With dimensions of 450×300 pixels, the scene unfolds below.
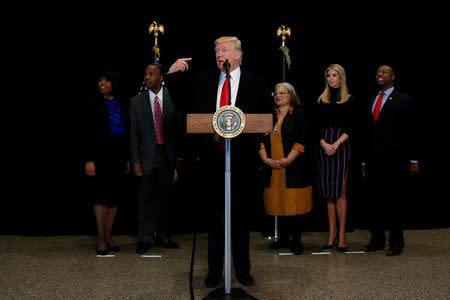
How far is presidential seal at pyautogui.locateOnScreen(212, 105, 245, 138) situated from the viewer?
7.36ft

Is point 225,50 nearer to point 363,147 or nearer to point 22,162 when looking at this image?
point 363,147

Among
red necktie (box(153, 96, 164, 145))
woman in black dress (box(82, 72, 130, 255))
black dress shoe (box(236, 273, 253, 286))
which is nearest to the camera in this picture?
black dress shoe (box(236, 273, 253, 286))

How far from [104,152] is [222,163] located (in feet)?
4.75

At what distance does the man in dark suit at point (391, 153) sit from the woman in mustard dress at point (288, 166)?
584 millimetres

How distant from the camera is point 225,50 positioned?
103 inches

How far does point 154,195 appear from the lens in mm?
3992

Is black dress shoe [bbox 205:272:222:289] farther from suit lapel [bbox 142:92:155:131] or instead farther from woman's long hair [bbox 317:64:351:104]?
woman's long hair [bbox 317:64:351:104]

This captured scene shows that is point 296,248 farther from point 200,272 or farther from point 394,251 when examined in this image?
point 200,272

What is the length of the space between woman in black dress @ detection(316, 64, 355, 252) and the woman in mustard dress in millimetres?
161

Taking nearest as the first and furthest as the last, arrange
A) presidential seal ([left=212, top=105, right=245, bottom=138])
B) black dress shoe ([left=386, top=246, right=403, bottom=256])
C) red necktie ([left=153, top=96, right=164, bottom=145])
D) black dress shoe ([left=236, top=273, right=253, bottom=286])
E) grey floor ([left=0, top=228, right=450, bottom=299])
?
1. presidential seal ([left=212, top=105, right=245, bottom=138])
2. grey floor ([left=0, top=228, right=450, bottom=299])
3. black dress shoe ([left=236, top=273, right=253, bottom=286])
4. black dress shoe ([left=386, top=246, right=403, bottom=256])
5. red necktie ([left=153, top=96, right=164, bottom=145])

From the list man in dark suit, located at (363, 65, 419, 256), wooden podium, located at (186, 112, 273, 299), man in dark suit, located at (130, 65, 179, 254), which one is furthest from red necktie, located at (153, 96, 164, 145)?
man in dark suit, located at (363, 65, 419, 256)

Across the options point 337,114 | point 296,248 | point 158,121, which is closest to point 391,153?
Answer: point 337,114

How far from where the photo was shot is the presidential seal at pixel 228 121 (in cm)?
224

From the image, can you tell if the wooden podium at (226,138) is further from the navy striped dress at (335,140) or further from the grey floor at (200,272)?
the navy striped dress at (335,140)
